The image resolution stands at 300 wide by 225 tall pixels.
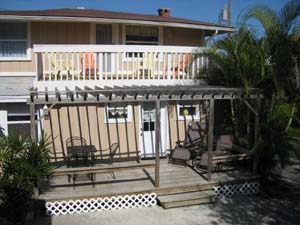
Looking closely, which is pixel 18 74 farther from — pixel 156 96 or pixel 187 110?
pixel 187 110

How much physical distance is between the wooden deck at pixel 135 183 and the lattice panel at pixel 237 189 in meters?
0.19

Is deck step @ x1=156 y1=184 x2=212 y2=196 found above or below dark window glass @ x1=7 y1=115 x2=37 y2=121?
below

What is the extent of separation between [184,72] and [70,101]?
4.98m

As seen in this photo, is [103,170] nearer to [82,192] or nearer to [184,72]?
[82,192]

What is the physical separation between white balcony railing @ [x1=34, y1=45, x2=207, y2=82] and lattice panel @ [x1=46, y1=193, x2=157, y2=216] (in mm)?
4074

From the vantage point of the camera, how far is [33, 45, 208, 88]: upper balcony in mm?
12203

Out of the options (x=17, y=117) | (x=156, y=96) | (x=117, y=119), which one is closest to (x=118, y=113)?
(x=117, y=119)

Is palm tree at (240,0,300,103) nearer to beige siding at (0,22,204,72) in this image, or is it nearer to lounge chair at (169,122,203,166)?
lounge chair at (169,122,203,166)

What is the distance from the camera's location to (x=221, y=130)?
1400cm

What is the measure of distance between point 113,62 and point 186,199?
16.6 feet

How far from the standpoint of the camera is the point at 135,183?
11.1m

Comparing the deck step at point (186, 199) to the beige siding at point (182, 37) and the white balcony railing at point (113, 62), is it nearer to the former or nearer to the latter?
the white balcony railing at point (113, 62)

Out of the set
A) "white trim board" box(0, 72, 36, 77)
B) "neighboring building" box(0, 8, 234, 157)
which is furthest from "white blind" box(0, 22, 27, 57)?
"white trim board" box(0, 72, 36, 77)

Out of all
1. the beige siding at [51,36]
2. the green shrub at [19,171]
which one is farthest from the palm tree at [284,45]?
the green shrub at [19,171]
